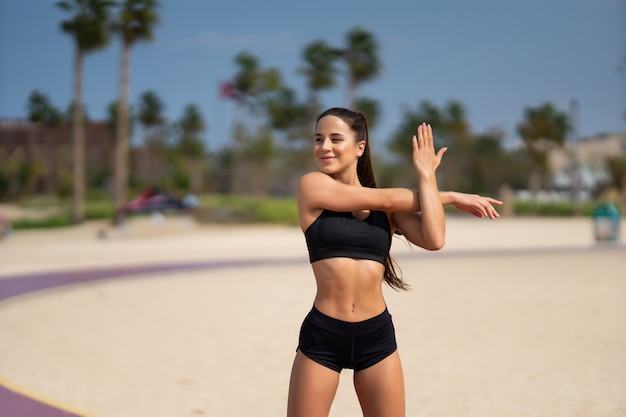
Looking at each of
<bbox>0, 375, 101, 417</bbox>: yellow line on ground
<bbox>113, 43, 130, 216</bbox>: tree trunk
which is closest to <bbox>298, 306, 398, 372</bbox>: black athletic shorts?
<bbox>0, 375, 101, 417</bbox>: yellow line on ground

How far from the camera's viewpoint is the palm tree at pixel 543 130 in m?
77.3

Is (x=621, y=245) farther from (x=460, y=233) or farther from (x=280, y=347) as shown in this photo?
(x=280, y=347)

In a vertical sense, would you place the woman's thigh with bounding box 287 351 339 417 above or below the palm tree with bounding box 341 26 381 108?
below

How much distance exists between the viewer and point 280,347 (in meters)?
8.80

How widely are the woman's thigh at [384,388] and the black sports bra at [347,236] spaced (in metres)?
0.47

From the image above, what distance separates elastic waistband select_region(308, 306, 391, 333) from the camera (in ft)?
10.7

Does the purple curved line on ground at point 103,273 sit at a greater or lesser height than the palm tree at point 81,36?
lesser

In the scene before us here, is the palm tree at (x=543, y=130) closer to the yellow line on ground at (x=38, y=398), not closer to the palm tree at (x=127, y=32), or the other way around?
the palm tree at (x=127, y=32)

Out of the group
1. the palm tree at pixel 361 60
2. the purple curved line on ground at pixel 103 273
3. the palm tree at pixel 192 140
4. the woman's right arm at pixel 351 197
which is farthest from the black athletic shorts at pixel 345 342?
the palm tree at pixel 192 140

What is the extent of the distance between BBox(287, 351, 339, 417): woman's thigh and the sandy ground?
112 inches

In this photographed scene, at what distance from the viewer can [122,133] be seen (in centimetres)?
3938

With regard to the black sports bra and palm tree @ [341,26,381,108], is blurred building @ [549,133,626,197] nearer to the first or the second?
palm tree @ [341,26,381,108]

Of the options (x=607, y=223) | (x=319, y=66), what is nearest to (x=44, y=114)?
(x=319, y=66)

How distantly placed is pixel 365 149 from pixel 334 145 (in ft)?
0.71
